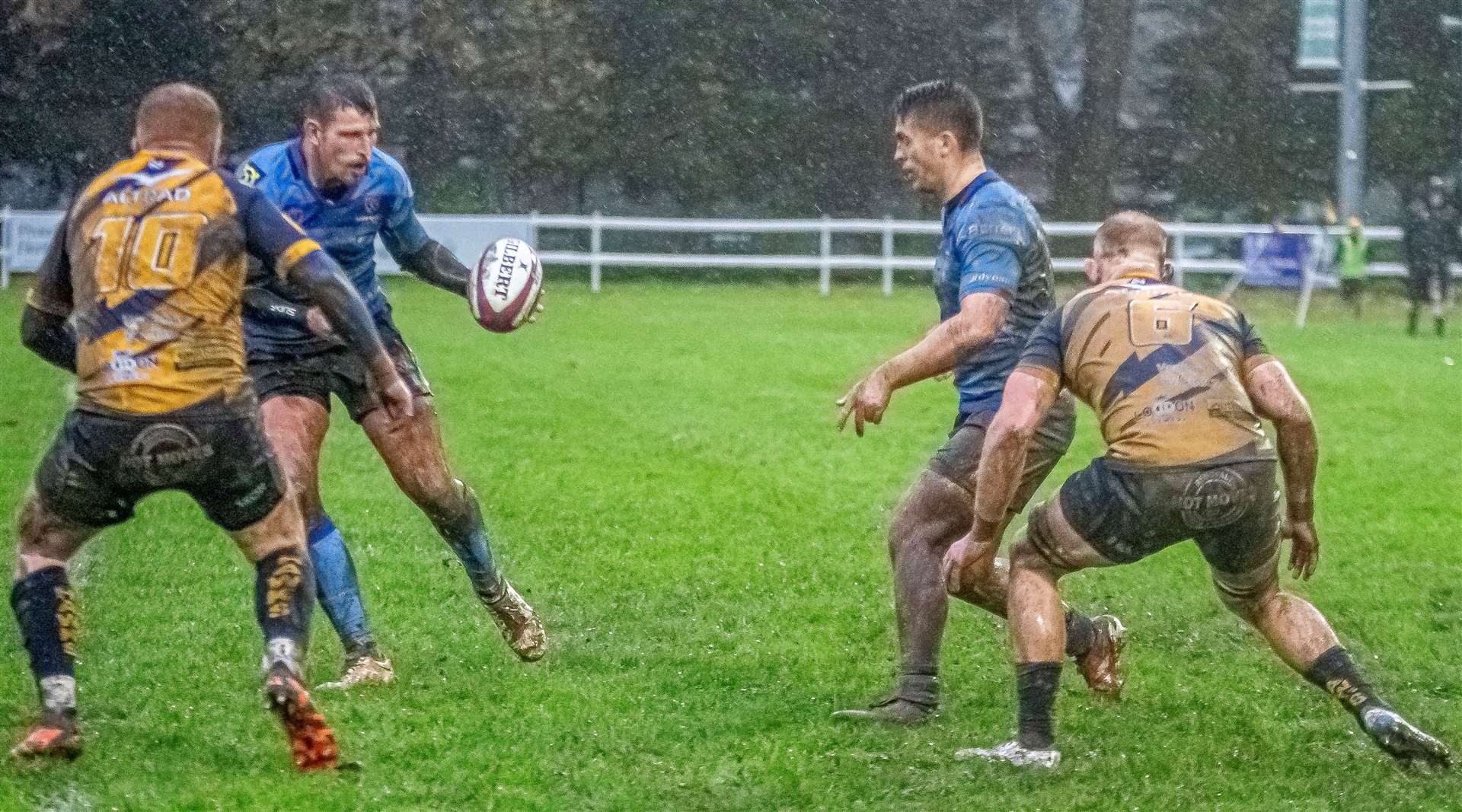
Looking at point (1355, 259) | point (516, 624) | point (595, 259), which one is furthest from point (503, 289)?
point (595, 259)

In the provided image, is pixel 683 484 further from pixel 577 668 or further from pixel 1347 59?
pixel 1347 59

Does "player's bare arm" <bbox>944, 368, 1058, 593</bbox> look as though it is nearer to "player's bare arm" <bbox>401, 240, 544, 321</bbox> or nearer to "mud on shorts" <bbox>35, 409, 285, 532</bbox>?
"mud on shorts" <bbox>35, 409, 285, 532</bbox>

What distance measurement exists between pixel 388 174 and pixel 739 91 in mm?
32013

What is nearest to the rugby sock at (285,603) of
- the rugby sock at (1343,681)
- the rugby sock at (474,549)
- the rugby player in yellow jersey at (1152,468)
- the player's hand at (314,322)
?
the player's hand at (314,322)

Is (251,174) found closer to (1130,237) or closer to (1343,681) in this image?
(1130,237)

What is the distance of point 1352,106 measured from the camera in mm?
30312

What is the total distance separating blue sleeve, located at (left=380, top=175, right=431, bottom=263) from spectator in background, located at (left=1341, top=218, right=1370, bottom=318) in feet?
67.7

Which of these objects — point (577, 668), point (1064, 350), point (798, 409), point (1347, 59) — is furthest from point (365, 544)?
point (1347, 59)

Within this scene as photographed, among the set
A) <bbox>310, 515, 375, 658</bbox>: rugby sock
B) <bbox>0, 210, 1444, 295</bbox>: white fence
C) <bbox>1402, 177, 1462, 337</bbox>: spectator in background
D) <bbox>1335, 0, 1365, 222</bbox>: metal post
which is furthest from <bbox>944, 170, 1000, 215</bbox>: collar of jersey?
<bbox>1335, 0, 1365, 222</bbox>: metal post

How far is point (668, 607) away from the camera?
27.8 ft

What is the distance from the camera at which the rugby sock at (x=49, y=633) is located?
17.7 feet

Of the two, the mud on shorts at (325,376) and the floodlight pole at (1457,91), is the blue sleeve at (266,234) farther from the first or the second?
the floodlight pole at (1457,91)

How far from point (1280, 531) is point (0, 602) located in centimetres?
522

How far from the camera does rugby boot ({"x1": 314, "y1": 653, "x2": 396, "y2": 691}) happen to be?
22.1 feet
